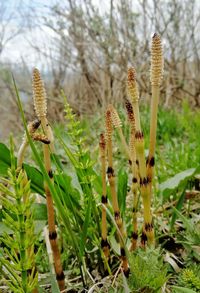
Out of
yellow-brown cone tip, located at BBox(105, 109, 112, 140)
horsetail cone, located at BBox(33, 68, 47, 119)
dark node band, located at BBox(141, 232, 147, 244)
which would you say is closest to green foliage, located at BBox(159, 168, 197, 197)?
dark node band, located at BBox(141, 232, 147, 244)

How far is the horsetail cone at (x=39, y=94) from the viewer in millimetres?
735

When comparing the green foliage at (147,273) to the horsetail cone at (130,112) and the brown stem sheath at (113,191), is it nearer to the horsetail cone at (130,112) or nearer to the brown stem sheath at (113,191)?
the brown stem sheath at (113,191)

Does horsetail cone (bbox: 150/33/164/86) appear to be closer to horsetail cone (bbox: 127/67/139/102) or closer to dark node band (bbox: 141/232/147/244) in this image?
horsetail cone (bbox: 127/67/139/102)

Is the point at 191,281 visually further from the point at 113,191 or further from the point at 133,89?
the point at 133,89

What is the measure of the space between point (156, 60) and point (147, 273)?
1.23 ft

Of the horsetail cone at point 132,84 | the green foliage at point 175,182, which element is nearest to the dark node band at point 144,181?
the horsetail cone at point 132,84

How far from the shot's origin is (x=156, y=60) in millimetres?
781

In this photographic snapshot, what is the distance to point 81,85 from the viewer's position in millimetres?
6594

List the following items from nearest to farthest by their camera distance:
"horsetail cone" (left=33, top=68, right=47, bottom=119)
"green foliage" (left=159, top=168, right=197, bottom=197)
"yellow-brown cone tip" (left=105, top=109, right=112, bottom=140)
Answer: "horsetail cone" (left=33, top=68, right=47, bottom=119) → "yellow-brown cone tip" (left=105, top=109, right=112, bottom=140) → "green foliage" (left=159, top=168, right=197, bottom=197)

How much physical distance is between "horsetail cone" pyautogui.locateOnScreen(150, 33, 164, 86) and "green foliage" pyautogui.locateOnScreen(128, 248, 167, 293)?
12.4 inches

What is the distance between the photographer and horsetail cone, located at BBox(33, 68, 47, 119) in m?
0.74

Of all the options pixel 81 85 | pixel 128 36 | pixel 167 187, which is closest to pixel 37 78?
pixel 167 187

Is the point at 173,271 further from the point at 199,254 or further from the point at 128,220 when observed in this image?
the point at 128,220

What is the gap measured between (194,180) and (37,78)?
3.42ft
